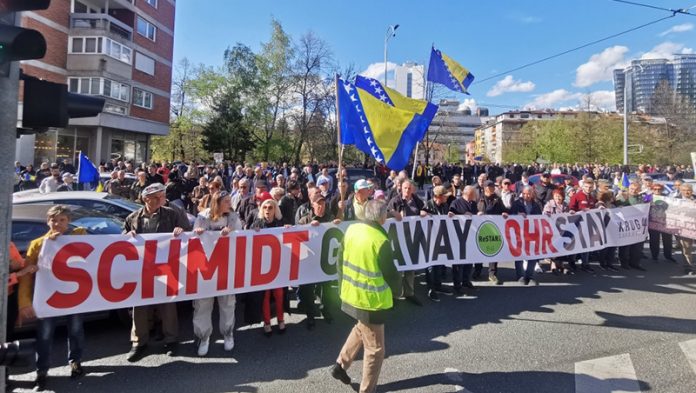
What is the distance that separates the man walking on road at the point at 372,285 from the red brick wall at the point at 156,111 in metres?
34.7

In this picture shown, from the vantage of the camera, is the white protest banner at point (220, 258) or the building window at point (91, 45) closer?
the white protest banner at point (220, 258)

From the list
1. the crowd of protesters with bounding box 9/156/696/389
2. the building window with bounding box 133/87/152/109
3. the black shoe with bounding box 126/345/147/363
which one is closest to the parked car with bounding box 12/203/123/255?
the crowd of protesters with bounding box 9/156/696/389

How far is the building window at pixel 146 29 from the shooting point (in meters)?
33.9

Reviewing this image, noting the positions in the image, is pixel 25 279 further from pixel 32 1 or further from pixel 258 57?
pixel 258 57

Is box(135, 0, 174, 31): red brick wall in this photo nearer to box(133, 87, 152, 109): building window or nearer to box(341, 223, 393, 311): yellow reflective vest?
box(133, 87, 152, 109): building window

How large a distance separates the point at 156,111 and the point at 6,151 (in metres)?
37.8

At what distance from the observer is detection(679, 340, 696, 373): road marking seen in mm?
4236

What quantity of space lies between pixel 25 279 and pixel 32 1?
8.57 ft

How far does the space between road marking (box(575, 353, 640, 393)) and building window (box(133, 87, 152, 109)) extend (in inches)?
1436

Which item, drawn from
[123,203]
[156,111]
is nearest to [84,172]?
[123,203]

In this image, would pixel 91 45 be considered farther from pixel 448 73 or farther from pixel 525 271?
pixel 525 271

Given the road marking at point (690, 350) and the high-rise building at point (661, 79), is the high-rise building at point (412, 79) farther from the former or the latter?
the road marking at point (690, 350)

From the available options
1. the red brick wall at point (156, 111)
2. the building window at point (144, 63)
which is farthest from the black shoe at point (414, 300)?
the building window at point (144, 63)

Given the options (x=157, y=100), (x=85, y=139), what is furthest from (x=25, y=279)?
(x=157, y=100)
